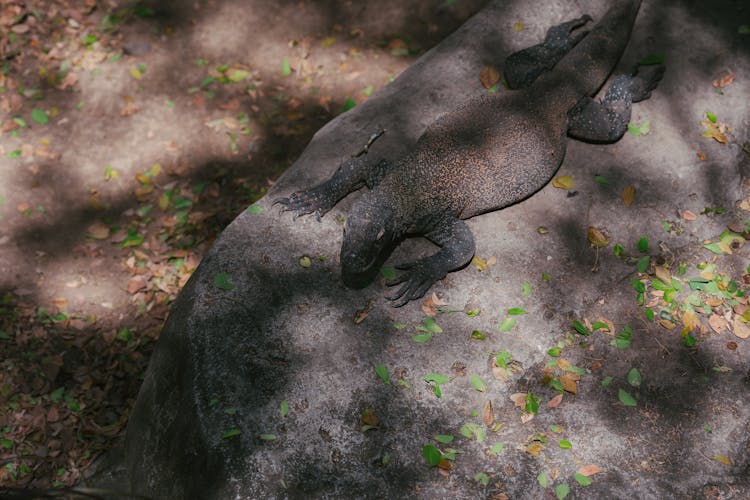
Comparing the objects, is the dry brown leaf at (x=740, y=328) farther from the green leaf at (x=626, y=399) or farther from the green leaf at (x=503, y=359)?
the green leaf at (x=503, y=359)

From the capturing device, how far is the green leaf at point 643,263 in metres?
5.18

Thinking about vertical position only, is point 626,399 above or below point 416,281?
below

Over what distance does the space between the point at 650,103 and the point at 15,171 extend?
650 centimetres

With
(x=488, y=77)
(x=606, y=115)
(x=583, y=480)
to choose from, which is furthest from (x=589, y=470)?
(x=488, y=77)

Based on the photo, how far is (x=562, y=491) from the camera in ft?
13.5

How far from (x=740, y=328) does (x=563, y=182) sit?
180 centimetres

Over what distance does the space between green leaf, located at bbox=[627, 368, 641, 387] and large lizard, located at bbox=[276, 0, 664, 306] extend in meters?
1.46

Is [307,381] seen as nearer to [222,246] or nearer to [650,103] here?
[222,246]

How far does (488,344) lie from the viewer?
471 cm

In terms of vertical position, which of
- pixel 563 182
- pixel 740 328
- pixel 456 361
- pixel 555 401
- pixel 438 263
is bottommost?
pixel 740 328

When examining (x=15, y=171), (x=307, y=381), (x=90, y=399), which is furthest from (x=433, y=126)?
(x=15, y=171)

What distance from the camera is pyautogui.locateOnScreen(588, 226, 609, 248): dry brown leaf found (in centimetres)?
528

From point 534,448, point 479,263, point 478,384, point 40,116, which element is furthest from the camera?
point 40,116

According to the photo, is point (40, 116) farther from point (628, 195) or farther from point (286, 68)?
point (628, 195)
